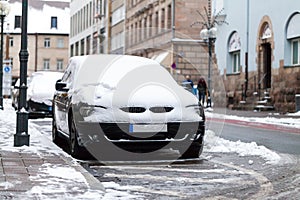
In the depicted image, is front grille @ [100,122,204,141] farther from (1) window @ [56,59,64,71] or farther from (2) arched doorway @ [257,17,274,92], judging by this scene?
(1) window @ [56,59,64,71]

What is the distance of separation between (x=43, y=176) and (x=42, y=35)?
87435 mm

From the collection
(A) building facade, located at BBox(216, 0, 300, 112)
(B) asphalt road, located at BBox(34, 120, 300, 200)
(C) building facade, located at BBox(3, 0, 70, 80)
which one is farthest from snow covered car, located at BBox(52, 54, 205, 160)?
(C) building facade, located at BBox(3, 0, 70, 80)

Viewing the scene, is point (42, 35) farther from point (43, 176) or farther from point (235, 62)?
point (43, 176)

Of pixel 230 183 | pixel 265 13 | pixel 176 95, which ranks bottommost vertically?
pixel 230 183

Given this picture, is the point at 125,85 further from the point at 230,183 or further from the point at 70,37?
the point at 70,37

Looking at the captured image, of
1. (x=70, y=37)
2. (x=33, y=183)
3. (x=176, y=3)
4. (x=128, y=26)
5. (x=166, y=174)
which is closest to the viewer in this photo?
(x=33, y=183)

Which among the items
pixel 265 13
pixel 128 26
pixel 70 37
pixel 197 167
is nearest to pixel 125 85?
pixel 197 167

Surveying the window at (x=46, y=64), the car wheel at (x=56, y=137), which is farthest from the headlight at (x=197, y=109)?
the window at (x=46, y=64)

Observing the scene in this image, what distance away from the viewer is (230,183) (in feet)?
26.6

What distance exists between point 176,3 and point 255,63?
14.0 m

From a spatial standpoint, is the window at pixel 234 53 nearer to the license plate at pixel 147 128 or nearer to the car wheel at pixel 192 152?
the car wheel at pixel 192 152

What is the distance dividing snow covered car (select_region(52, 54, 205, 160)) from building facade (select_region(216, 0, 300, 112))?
1930cm

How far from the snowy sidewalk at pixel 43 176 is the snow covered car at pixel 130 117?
54 centimetres

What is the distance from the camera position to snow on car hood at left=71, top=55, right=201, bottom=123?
987 cm
